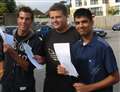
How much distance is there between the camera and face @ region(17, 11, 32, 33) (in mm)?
4812

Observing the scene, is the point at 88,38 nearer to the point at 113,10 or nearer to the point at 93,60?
the point at 93,60

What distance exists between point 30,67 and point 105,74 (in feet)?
3.61

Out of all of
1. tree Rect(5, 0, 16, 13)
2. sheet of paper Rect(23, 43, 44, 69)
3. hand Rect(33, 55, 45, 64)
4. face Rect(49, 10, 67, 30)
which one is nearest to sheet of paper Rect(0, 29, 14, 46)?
sheet of paper Rect(23, 43, 44, 69)

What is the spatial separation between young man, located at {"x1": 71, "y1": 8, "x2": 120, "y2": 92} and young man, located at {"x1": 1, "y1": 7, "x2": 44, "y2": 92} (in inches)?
31.7

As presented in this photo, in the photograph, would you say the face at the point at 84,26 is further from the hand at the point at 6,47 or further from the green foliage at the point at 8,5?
the green foliage at the point at 8,5

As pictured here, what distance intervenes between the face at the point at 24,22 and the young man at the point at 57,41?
0.24m

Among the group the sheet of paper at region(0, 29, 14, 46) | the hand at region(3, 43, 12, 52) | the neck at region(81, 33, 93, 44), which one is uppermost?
the neck at region(81, 33, 93, 44)

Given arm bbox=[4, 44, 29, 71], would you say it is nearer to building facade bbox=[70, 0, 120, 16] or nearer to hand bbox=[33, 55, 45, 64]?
hand bbox=[33, 55, 45, 64]

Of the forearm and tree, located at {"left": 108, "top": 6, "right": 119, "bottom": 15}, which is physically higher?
the forearm

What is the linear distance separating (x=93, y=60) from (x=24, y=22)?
3.42ft

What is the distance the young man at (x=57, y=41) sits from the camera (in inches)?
190

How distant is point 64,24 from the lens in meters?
4.89

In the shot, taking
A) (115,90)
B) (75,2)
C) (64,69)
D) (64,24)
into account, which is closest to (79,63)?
(64,69)

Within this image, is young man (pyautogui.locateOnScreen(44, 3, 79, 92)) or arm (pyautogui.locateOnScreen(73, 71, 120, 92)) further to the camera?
young man (pyautogui.locateOnScreen(44, 3, 79, 92))
